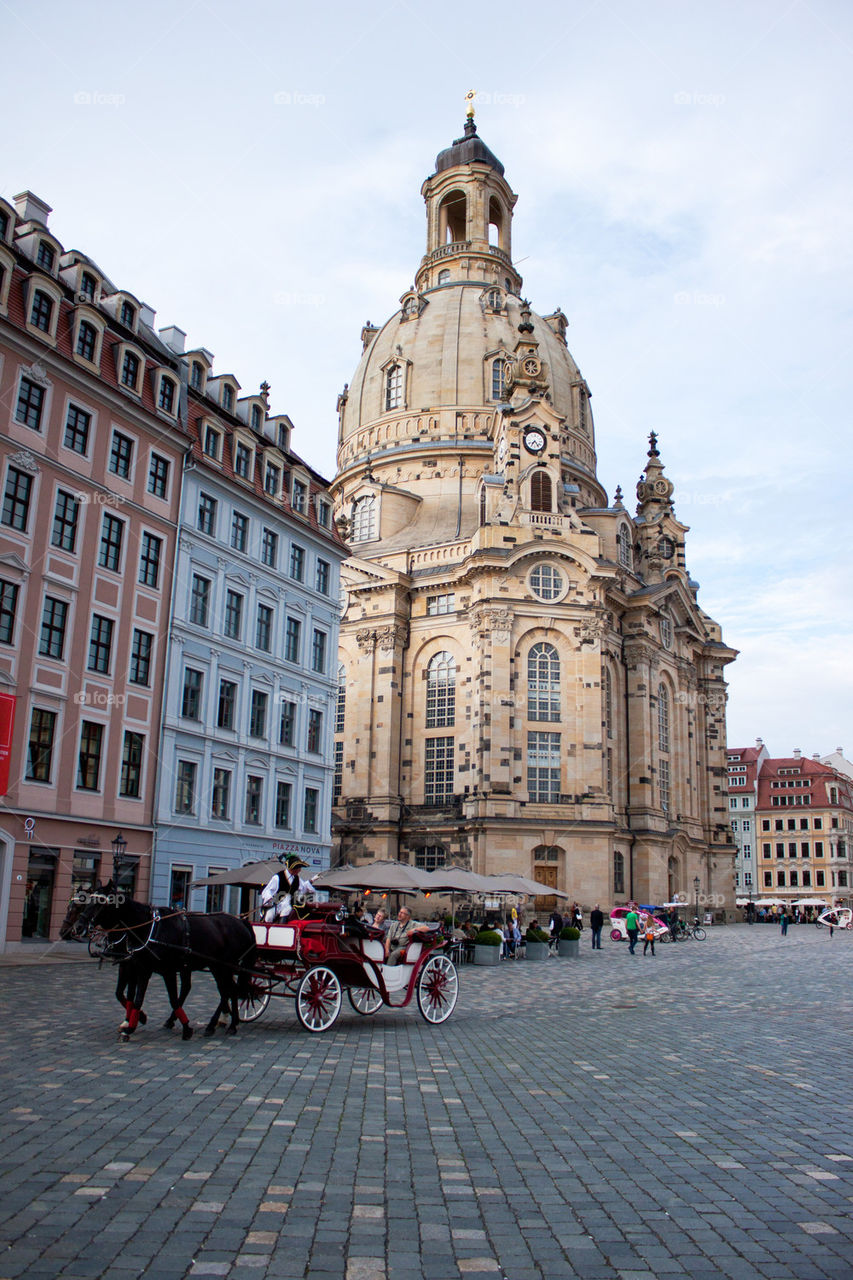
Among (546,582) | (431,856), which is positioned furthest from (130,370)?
(431,856)

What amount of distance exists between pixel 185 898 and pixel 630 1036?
20179 mm

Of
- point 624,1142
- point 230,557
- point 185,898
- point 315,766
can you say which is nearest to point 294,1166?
point 624,1142

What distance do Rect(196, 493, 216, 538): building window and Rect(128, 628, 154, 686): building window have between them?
4746mm

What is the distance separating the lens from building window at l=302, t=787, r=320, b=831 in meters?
40.2

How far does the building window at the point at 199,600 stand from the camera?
34.1 metres

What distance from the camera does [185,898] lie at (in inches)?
1296

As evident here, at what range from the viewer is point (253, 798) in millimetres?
36750

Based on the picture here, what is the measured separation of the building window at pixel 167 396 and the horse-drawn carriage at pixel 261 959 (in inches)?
792

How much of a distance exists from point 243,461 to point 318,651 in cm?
860

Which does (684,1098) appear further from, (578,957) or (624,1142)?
(578,957)

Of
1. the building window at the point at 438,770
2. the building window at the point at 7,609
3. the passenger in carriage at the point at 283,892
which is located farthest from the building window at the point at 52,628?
the building window at the point at 438,770

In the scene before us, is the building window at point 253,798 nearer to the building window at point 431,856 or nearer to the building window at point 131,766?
the building window at point 131,766

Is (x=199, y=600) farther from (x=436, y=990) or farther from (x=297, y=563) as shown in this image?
(x=436, y=990)

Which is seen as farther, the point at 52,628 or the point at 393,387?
the point at 393,387
